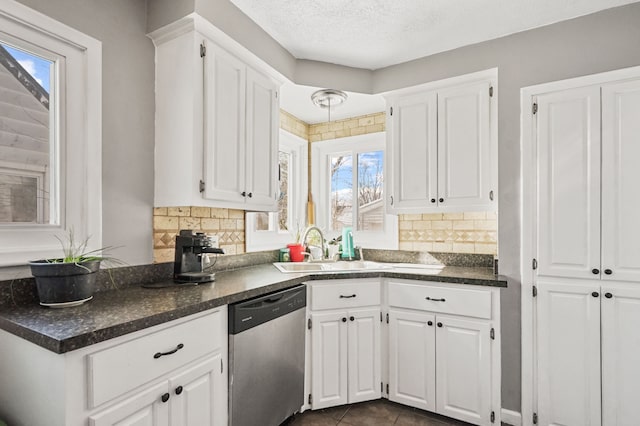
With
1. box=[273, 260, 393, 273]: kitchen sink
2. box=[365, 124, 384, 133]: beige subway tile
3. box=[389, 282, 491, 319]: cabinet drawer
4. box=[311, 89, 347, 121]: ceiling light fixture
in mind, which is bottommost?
box=[389, 282, 491, 319]: cabinet drawer

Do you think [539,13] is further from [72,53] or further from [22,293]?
[22,293]

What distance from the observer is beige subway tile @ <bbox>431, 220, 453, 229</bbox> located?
2.72m

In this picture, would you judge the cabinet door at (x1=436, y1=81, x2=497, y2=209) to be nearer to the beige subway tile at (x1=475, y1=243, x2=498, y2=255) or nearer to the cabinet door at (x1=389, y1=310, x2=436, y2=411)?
the beige subway tile at (x1=475, y1=243, x2=498, y2=255)

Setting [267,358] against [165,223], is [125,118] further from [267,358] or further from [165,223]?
[267,358]

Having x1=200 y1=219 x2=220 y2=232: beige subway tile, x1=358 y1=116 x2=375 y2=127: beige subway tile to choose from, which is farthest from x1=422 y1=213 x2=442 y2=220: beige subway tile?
x1=200 y1=219 x2=220 y2=232: beige subway tile

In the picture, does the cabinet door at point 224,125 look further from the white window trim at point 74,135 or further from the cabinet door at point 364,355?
the cabinet door at point 364,355

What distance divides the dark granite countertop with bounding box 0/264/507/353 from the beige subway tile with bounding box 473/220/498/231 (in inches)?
17.3

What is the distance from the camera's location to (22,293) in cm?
141

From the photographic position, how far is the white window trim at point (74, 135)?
4.79ft

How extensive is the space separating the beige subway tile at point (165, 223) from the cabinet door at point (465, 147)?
1.80 metres

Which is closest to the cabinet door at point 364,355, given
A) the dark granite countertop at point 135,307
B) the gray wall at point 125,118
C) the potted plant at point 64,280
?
the dark granite countertop at point 135,307

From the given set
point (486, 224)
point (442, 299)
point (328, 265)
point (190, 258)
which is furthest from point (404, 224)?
point (190, 258)

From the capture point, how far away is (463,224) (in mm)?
2660

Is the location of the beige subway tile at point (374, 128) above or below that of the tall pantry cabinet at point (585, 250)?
above
